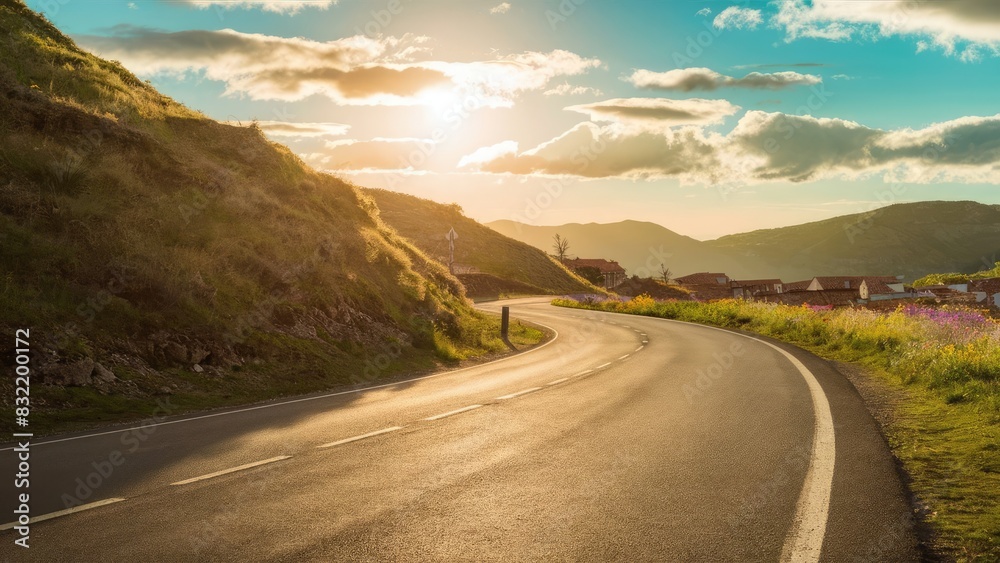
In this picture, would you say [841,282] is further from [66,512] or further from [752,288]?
[66,512]

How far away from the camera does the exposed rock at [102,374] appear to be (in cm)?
1193

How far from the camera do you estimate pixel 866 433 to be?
8.58 meters

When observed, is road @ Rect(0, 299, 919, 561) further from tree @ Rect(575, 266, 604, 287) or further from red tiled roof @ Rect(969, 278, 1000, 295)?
tree @ Rect(575, 266, 604, 287)

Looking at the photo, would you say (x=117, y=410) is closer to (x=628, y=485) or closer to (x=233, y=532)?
(x=233, y=532)

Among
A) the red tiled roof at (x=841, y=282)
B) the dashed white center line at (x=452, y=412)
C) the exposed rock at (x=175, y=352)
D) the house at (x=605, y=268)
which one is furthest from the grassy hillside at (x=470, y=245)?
the dashed white center line at (x=452, y=412)

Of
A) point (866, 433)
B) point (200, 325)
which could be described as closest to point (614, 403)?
point (866, 433)

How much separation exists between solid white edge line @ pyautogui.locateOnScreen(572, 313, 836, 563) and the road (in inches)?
0.8

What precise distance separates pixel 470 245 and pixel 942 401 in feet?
354

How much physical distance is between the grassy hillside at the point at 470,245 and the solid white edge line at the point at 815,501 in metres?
93.4

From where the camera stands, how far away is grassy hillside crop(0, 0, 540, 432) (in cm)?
1263

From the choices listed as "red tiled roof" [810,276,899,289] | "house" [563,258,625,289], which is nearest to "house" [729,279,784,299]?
"red tiled roof" [810,276,899,289]

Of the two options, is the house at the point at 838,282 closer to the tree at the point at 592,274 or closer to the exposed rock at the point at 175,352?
the tree at the point at 592,274

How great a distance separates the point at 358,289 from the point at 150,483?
51.5 ft

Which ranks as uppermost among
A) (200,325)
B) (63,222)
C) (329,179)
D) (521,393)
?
(329,179)
